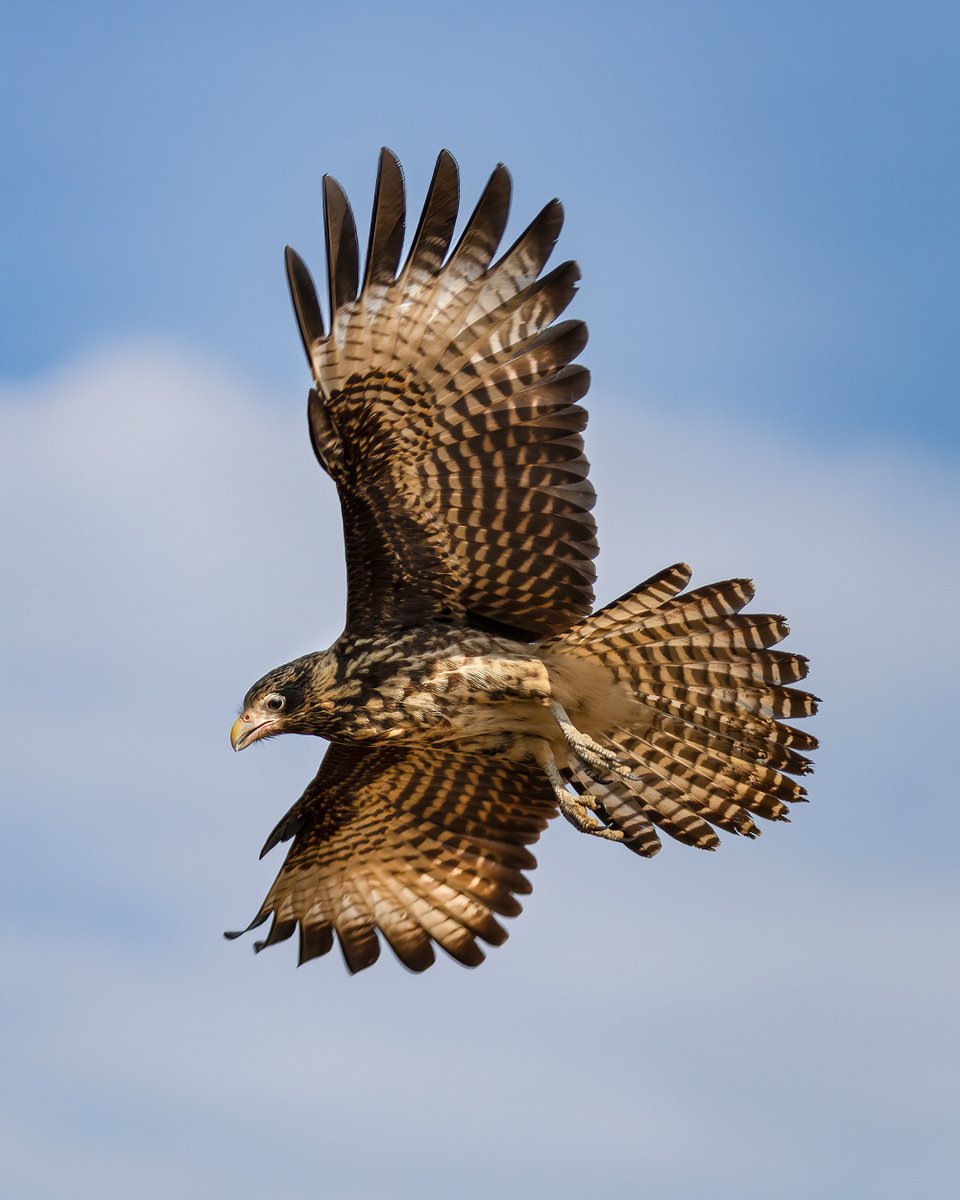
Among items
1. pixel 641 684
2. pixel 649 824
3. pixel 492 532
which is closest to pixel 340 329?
pixel 492 532

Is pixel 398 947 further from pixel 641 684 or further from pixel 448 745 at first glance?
pixel 641 684

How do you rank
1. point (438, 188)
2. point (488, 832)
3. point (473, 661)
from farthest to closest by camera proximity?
point (488, 832) < point (473, 661) < point (438, 188)

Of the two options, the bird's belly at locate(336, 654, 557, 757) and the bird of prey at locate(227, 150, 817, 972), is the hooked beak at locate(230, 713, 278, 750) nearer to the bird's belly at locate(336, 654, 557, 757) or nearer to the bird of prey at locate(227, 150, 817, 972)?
the bird of prey at locate(227, 150, 817, 972)

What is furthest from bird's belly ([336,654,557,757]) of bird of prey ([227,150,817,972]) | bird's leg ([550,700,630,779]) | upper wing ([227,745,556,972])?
upper wing ([227,745,556,972])

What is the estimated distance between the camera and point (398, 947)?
12875mm

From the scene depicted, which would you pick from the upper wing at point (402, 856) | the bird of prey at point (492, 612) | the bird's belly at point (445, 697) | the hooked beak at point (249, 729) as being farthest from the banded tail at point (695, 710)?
the hooked beak at point (249, 729)

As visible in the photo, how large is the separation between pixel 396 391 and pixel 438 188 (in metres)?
1.10

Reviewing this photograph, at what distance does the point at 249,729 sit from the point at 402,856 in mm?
1780

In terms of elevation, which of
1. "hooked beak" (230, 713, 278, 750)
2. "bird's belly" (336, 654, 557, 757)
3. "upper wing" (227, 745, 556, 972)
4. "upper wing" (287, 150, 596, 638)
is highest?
"upper wing" (287, 150, 596, 638)

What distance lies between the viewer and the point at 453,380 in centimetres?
1090

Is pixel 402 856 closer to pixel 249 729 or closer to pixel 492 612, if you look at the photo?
pixel 249 729

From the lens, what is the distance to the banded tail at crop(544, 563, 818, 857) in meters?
11.3

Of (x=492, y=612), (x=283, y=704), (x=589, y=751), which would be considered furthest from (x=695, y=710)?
(x=283, y=704)

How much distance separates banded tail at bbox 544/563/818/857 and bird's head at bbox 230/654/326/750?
4.52 ft
